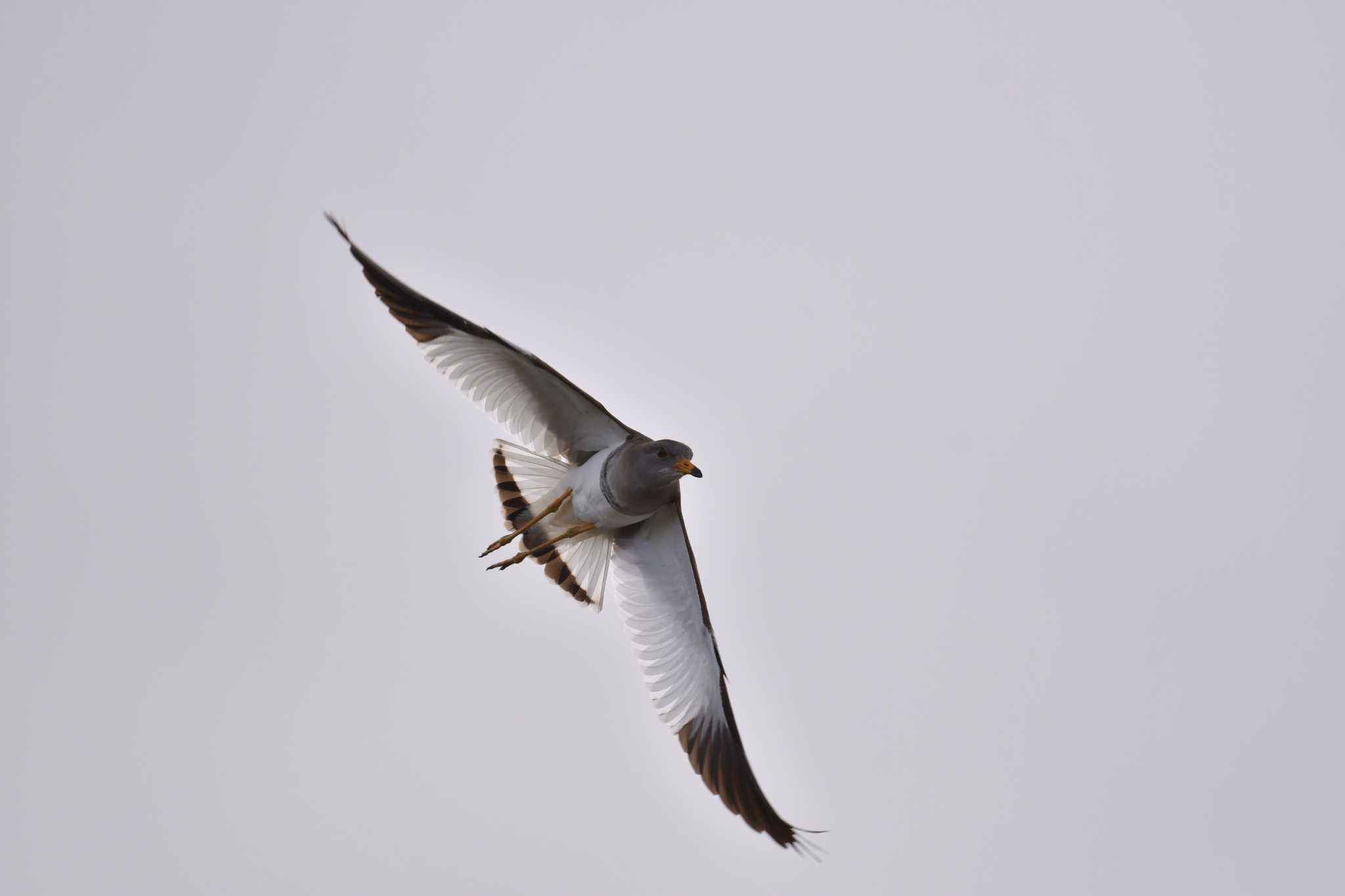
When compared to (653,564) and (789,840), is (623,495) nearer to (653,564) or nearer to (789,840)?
(653,564)

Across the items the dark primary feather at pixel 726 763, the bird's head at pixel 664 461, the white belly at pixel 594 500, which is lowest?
the dark primary feather at pixel 726 763

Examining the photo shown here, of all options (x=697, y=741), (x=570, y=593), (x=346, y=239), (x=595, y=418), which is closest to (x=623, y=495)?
(x=595, y=418)

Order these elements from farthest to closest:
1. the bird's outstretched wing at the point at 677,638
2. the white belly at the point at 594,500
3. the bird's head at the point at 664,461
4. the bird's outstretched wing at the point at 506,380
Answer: the bird's outstretched wing at the point at 677,638 → the white belly at the point at 594,500 → the bird's head at the point at 664,461 → the bird's outstretched wing at the point at 506,380

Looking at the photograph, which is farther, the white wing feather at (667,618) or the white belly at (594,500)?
the white wing feather at (667,618)

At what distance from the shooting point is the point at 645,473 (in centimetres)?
794

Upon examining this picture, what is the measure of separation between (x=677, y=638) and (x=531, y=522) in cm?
136

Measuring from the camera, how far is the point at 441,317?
7703 millimetres

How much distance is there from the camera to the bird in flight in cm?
790

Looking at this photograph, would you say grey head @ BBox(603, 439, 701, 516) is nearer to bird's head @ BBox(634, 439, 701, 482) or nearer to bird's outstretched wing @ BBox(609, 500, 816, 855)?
bird's head @ BBox(634, 439, 701, 482)

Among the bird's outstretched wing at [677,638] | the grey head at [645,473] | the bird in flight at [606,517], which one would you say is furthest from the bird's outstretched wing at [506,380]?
the bird's outstretched wing at [677,638]

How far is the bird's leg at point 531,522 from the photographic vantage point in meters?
7.99

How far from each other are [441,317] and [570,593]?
2.28m

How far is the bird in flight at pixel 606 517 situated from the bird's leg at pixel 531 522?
0.4 inches

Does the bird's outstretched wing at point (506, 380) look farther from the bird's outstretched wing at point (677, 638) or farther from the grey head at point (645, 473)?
the bird's outstretched wing at point (677, 638)
